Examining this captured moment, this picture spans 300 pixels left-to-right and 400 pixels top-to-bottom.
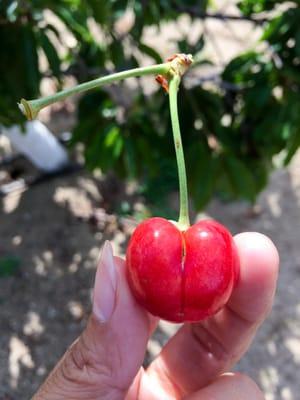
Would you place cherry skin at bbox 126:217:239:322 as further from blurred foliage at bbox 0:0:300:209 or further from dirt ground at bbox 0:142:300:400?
dirt ground at bbox 0:142:300:400

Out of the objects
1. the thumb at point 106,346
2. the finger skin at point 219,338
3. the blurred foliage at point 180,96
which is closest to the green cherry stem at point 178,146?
the thumb at point 106,346

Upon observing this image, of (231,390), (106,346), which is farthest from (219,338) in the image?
(106,346)

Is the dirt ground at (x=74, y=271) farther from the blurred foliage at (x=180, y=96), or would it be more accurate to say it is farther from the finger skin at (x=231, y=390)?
the finger skin at (x=231, y=390)

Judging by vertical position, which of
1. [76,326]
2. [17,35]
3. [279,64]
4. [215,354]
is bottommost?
[76,326]

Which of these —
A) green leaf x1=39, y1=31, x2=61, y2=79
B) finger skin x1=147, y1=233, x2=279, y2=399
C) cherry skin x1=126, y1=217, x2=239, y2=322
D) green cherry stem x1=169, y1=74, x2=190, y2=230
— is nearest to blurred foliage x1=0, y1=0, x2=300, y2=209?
green leaf x1=39, y1=31, x2=61, y2=79

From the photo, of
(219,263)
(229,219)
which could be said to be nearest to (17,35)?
(219,263)

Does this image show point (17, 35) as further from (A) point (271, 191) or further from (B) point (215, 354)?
(A) point (271, 191)
